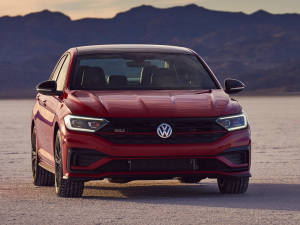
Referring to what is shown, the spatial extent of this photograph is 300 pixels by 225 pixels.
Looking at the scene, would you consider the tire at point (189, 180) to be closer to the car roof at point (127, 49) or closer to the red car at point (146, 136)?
the red car at point (146, 136)

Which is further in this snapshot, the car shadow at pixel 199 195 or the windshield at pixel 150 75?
the windshield at pixel 150 75

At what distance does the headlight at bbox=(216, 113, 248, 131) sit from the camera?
8.84 metres

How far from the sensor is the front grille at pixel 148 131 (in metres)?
8.62

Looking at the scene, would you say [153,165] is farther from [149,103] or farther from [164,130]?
[149,103]

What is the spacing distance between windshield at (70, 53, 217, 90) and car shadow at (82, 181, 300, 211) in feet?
4.06

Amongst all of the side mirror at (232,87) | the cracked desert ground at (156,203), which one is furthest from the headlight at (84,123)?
the side mirror at (232,87)

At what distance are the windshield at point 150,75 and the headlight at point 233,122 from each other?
1072 millimetres

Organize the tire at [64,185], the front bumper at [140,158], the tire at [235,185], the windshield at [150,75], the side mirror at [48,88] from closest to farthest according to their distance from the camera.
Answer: the front bumper at [140,158], the tire at [64,185], the tire at [235,185], the side mirror at [48,88], the windshield at [150,75]

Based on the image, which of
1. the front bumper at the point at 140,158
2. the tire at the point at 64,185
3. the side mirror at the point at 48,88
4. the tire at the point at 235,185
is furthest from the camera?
the side mirror at the point at 48,88

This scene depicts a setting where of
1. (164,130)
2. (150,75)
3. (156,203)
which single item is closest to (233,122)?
(164,130)

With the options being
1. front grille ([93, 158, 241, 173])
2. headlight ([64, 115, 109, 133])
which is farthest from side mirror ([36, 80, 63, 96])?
front grille ([93, 158, 241, 173])

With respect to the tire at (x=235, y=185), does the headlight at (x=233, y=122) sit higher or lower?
higher

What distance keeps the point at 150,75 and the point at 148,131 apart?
158 centimetres

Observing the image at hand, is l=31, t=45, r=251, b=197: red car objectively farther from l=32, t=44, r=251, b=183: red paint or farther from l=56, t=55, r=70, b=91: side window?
l=56, t=55, r=70, b=91: side window
